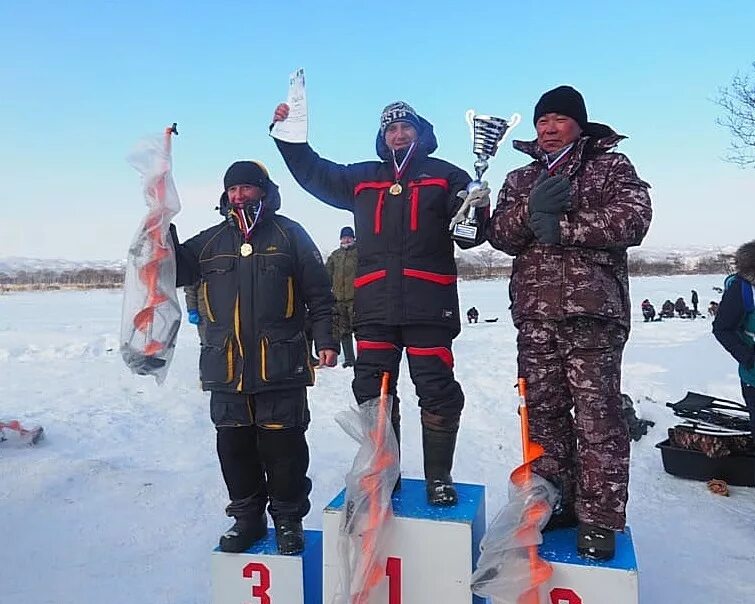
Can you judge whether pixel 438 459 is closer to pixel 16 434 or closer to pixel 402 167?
pixel 402 167

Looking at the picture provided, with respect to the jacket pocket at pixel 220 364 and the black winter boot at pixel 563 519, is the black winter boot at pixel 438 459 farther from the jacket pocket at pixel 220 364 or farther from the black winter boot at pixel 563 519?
the jacket pocket at pixel 220 364

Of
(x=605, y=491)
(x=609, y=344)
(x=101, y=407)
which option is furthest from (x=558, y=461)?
(x=101, y=407)

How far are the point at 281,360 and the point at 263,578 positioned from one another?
0.85m

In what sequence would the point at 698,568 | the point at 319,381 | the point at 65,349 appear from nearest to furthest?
the point at 698,568 < the point at 319,381 < the point at 65,349

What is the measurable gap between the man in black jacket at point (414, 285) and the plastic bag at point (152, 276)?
0.79 metres

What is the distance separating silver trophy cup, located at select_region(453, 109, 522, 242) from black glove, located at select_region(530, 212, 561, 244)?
0.23 meters

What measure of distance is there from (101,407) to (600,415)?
212 inches

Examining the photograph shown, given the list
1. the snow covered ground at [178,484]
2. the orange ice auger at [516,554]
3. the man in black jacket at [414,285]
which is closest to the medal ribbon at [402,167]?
the man in black jacket at [414,285]

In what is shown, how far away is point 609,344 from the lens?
2350 millimetres

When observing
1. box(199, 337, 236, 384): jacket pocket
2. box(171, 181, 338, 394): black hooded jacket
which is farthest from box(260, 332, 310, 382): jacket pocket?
box(199, 337, 236, 384): jacket pocket

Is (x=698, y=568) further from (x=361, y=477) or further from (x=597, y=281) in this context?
(x=361, y=477)

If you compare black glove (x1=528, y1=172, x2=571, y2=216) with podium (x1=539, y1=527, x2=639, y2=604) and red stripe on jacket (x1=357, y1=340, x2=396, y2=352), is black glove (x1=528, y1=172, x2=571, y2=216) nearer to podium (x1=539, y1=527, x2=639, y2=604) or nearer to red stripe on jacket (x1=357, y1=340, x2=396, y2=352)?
red stripe on jacket (x1=357, y1=340, x2=396, y2=352)

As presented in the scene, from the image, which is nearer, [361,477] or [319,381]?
[361,477]

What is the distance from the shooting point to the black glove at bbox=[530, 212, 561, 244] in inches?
87.4
